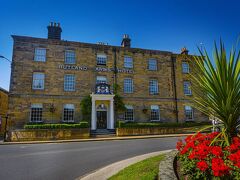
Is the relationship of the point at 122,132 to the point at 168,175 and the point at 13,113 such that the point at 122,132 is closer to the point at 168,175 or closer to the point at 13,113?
the point at 13,113

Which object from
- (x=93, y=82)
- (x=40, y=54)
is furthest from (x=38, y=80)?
(x=93, y=82)

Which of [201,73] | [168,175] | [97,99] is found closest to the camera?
[168,175]

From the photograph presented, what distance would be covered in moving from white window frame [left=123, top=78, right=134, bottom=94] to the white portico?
2443 mm

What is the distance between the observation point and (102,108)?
22016mm

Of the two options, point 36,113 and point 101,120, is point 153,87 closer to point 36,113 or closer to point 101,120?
point 101,120

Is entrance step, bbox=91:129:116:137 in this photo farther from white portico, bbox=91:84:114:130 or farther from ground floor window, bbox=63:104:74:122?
ground floor window, bbox=63:104:74:122

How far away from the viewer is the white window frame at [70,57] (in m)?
21.9

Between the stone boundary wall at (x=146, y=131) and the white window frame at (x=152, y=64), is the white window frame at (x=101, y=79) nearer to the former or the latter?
the stone boundary wall at (x=146, y=131)

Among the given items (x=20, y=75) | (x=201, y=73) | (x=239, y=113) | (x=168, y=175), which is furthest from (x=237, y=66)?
(x=20, y=75)

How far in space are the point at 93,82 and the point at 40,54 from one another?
6.61 meters

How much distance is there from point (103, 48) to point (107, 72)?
308 centimetres

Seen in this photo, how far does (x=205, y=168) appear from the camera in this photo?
3240 mm

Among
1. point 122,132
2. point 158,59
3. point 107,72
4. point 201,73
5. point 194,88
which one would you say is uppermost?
point 158,59

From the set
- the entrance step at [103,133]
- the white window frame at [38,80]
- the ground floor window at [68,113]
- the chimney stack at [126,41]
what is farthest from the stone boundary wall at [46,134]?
the chimney stack at [126,41]
